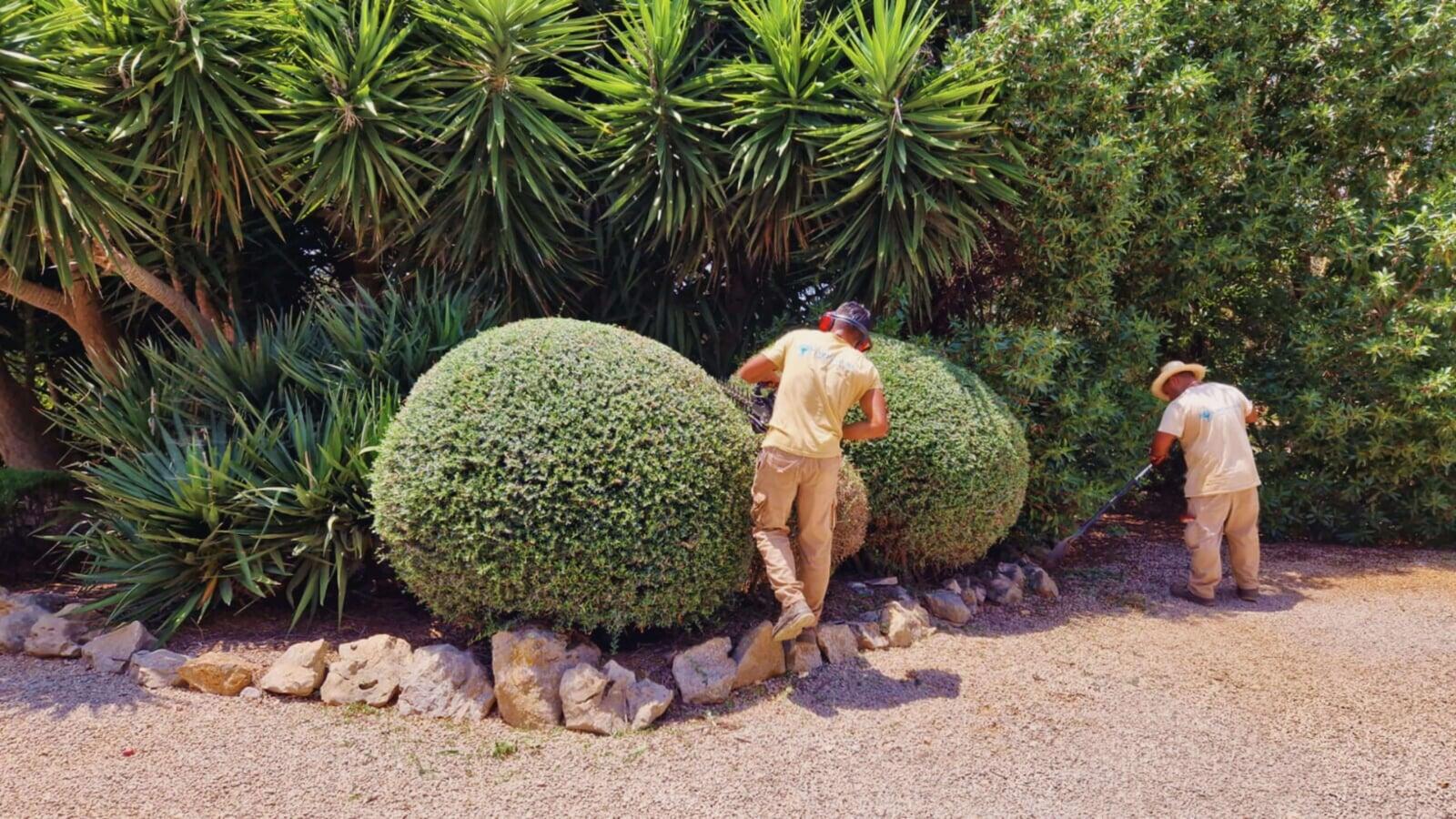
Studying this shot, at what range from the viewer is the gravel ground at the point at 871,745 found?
3.41 m

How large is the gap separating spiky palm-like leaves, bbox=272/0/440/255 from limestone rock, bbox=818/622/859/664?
3646 mm

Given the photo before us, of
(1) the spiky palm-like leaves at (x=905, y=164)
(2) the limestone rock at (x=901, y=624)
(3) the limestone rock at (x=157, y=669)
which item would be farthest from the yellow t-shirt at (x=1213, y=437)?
(3) the limestone rock at (x=157, y=669)

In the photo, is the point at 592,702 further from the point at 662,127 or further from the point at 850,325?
the point at 662,127

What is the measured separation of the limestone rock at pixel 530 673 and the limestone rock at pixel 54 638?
217 cm

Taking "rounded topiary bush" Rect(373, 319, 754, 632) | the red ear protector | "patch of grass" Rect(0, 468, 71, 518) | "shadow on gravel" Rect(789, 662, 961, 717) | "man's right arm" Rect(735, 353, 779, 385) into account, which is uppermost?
the red ear protector

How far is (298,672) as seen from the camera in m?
4.13

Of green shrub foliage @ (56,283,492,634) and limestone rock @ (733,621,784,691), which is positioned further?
green shrub foliage @ (56,283,492,634)

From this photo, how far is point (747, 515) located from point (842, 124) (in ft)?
9.18

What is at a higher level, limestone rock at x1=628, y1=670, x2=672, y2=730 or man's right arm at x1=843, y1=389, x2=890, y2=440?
man's right arm at x1=843, y1=389, x2=890, y2=440

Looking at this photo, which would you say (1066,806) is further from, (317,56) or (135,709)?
(317,56)

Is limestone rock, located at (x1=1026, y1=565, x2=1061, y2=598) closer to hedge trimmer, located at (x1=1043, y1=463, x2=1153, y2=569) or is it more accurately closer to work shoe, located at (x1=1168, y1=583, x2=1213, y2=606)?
hedge trimmer, located at (x1=1043, y1=463, x2=1153, y2=569)

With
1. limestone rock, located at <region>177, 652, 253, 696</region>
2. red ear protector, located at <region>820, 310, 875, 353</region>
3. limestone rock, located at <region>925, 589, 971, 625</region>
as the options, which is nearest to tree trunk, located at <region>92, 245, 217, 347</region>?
limestone rock, located at <region>177, 652, 253, 696</region>

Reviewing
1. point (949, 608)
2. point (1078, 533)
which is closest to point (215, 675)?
point (949, 608)

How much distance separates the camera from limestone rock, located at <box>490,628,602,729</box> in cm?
397
